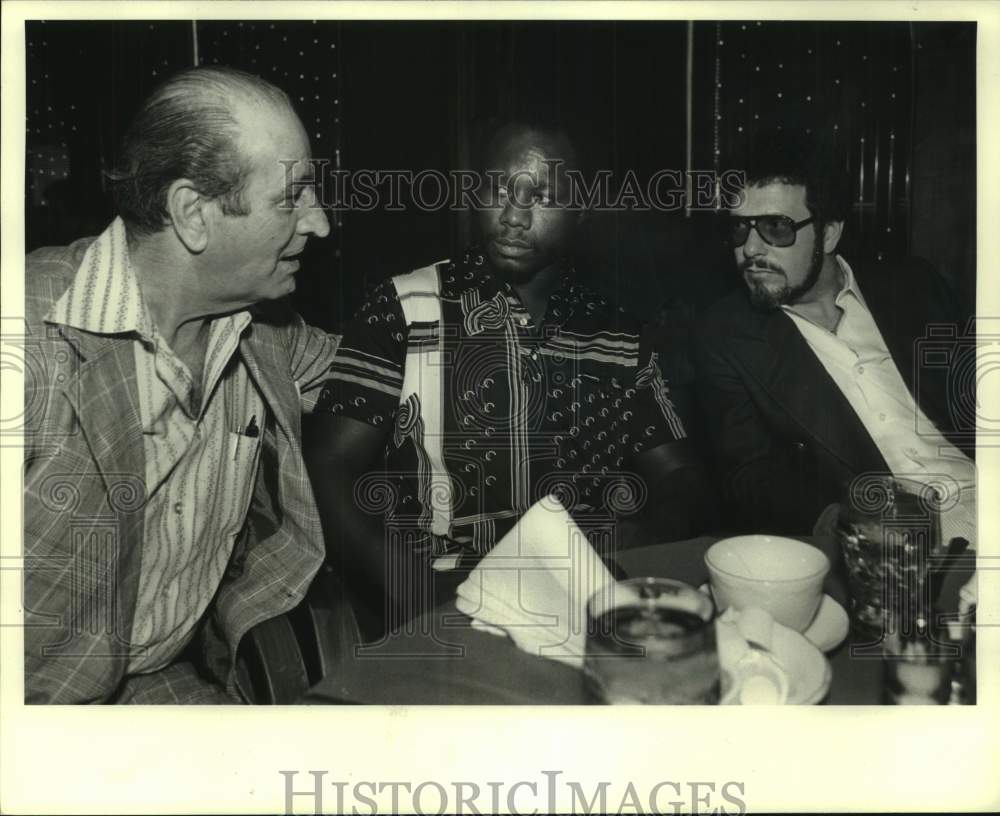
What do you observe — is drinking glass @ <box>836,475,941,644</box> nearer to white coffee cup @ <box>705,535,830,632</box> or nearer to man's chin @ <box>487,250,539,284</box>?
white coffee cup @ <box>705,535,830,632</box>

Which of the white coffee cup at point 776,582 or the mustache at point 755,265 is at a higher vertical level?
the mustache at point 755,265

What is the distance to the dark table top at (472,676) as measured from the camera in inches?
48.6

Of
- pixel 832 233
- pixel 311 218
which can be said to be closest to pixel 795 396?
pixel 832 233

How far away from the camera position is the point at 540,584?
1.38 meters

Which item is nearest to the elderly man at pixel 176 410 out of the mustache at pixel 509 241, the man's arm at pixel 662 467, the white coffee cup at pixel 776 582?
the mustache at pixel 509 241

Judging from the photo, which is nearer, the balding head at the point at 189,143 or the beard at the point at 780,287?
the balding head at the point at 189,143

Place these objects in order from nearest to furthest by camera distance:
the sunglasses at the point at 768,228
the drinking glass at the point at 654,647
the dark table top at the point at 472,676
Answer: the drinking glass at the point at 654,647, the dark table top at the point at 472,676, the sunglasses at the point at 768,228

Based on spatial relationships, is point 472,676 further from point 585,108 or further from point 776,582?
point 585,108

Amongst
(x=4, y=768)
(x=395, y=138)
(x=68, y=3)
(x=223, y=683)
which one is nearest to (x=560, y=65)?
(x=395, y=138)

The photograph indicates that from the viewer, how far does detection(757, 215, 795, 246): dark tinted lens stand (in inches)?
60.4

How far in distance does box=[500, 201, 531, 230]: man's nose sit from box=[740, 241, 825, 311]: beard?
14.0 inches

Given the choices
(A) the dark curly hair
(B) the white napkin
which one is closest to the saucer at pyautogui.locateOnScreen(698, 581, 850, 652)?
(B) the white napkin

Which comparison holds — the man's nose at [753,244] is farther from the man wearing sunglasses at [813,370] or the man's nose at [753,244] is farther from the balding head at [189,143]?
the balding head at [189,143]

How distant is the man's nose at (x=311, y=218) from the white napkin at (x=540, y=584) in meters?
0.55
